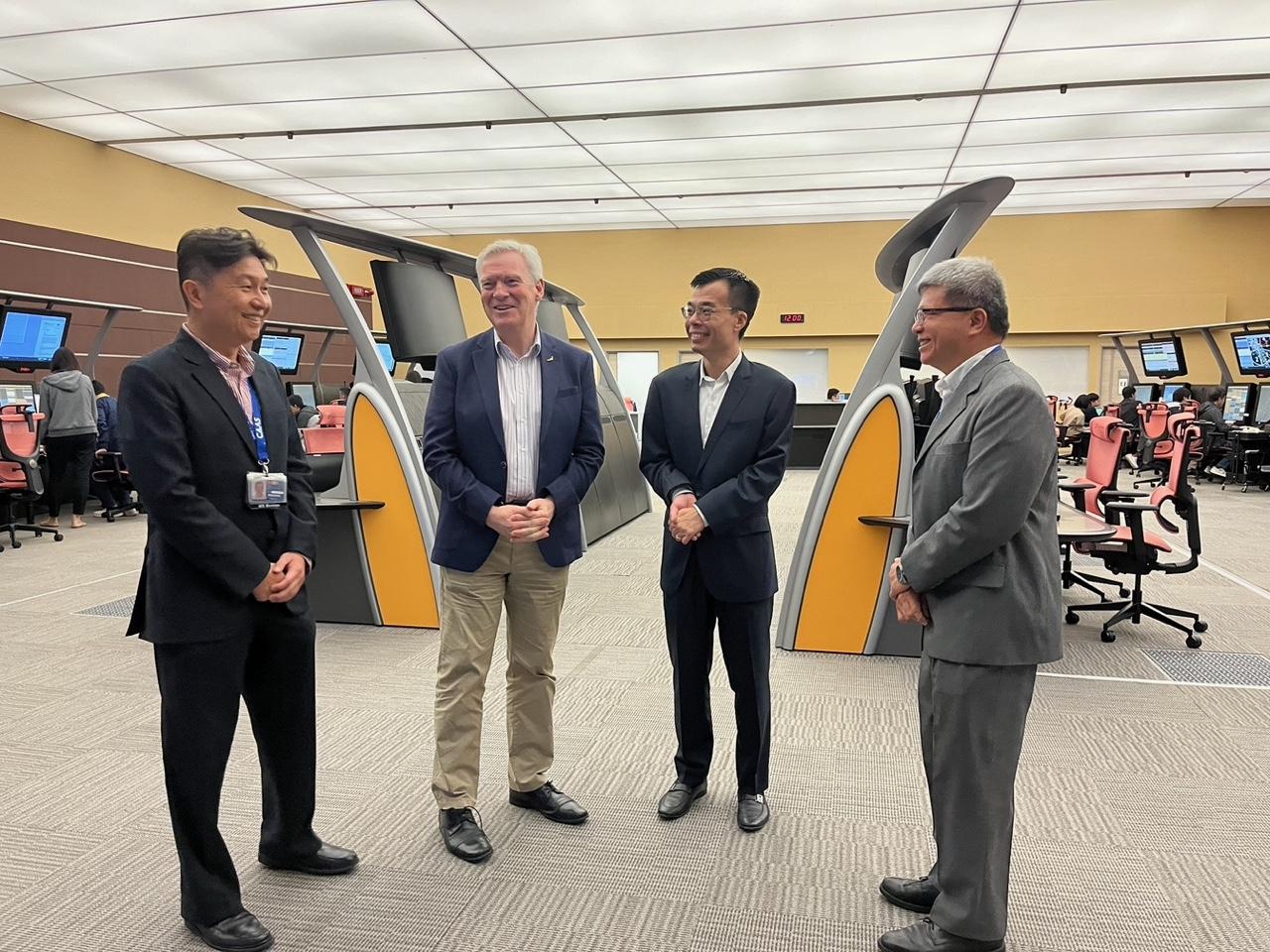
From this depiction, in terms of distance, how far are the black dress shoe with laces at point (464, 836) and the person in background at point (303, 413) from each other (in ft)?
23.3

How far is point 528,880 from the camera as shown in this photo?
2160 millimetres

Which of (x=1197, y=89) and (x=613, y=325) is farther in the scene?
(x=613, y=325)

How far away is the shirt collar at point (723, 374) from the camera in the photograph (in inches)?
94.2

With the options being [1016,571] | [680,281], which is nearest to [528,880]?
[1016,571]

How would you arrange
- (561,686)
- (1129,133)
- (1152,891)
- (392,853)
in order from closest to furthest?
(1152,891)
(392,853)
(561,686)
(1129,133)

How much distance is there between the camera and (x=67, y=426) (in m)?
7.33

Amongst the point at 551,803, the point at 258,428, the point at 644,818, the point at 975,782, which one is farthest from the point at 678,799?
the point at 258,428

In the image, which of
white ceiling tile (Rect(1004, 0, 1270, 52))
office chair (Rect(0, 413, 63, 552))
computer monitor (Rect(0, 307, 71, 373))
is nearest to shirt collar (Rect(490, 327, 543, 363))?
white ceiling tile (Rect(1004, 0, 1270, 52))

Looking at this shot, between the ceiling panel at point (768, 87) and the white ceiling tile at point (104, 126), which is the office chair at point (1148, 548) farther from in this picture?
the white ceiling tile at point (104, 126)

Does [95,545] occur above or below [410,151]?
below

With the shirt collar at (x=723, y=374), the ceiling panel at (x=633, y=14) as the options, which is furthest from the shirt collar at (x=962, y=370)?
the ceiling panel at (x=633, y=14)

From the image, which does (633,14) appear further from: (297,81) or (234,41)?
(297,81)

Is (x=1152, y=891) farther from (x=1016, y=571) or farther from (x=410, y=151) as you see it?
(x=410, y=151)

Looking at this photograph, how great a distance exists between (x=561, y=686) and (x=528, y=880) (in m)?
1.44
